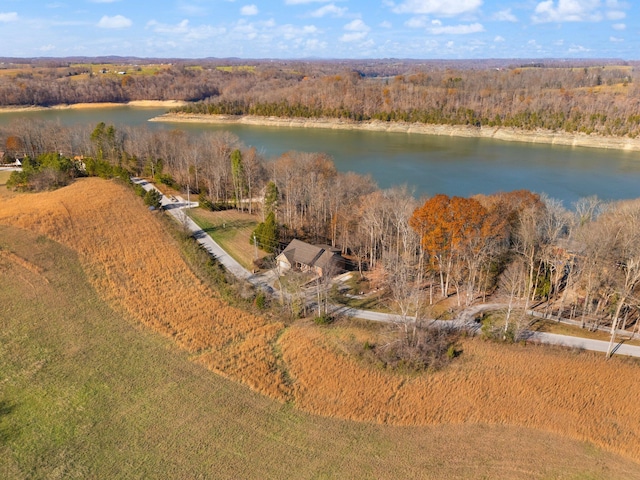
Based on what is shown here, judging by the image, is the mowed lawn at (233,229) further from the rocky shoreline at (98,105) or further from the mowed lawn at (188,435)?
the rocky shoreline at (98,105)

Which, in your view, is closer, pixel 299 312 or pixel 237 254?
pixel 299 312

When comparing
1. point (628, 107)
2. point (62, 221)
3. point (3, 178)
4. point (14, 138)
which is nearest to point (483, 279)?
point (62, 221)

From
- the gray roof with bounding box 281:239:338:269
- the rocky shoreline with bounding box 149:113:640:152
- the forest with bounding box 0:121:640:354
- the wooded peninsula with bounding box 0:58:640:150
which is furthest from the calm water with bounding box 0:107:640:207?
the gray roof with bounding box 281:239:338:269

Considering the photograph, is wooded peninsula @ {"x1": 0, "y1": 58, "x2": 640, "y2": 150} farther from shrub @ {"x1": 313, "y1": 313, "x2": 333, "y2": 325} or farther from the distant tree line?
shrub @ {"x1": 313, "y1": 313, "x2": 333, "y2": 325}

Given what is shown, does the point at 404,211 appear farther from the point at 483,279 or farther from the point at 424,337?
the point at 424,337

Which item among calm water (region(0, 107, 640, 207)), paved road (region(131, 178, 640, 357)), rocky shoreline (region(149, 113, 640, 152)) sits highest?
rocky shoreline (region(149, 113, 640, 152))

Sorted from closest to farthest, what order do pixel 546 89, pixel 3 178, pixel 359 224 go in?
pixel 359 224
pixel 3 178
pixel 546 89

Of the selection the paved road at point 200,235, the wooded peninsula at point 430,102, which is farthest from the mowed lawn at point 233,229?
the wooded peninsula at point 430,102
